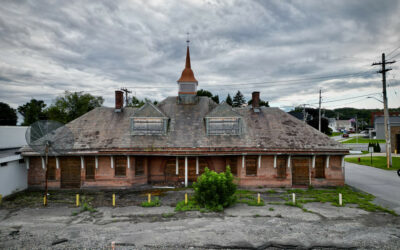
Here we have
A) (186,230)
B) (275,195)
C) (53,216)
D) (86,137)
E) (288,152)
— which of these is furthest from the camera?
(86,137)

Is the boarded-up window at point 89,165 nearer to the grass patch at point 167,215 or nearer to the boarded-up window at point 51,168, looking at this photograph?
the boarded-up window at point 51,168

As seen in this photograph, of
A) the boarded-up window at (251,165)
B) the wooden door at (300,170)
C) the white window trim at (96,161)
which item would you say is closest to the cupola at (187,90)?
the boarded-up window at (251,165)

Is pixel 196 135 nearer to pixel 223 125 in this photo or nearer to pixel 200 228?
pixel 223 125

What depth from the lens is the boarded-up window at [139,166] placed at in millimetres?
17938

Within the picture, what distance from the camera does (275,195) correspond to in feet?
51.0

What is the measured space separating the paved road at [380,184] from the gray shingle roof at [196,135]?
382cm

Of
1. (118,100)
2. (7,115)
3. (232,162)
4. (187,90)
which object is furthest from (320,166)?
(7,115)

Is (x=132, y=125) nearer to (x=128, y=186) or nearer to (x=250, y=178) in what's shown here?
(x=128, y=186)

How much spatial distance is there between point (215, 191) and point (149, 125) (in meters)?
9.57

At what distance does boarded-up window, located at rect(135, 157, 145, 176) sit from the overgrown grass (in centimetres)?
1123

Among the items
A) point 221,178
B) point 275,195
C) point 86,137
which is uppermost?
point 86,137

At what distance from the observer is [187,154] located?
1723 centimetres

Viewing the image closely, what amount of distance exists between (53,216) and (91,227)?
10.2 feet

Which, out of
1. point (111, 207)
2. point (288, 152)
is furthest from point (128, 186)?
point (288, 152)
